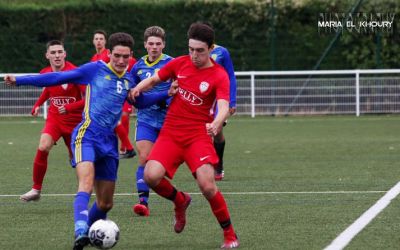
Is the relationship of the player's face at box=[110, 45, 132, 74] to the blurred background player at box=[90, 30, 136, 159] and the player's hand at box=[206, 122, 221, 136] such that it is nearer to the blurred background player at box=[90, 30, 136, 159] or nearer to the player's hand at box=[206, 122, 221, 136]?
the player's hand at box=[206, 122, 221, 136]

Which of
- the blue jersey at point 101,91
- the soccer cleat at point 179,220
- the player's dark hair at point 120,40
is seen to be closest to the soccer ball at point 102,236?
the blue jersey at point 101,91

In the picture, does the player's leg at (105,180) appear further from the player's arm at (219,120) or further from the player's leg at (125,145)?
the player's leg at (125,145)

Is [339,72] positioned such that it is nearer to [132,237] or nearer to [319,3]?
[319,3]

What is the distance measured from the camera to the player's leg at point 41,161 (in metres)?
11.3

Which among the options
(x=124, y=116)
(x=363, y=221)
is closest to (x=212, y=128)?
(x=363, y=221)

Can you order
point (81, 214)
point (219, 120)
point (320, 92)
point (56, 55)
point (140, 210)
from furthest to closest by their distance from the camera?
1. point (320, 92)
2. point (56, 55)
3. point (140, 210)
4. point (219, 120)
5. point (81, 214)

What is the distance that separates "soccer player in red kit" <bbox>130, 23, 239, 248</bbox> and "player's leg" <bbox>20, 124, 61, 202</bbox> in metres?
2.78

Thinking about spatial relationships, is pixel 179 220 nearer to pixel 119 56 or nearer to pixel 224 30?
pixel 119 56

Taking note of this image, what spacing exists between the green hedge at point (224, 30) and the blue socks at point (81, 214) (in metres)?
20.3

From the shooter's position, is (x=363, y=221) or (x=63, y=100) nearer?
(x=363, y=221)

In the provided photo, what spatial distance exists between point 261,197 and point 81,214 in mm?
3902

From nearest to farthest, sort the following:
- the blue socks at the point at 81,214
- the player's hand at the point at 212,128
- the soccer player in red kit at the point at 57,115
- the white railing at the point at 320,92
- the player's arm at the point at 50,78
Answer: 1. the blue socks at the point at 81,214
2. the player's hand at the point at 212,128
3. the player's arm at the point at 50,78
4. the soccer player in red kit at the point at 57,115
5. the white railing at the point at 320,92

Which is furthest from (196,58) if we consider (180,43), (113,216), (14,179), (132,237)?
(180,43)

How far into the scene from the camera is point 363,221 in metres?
9.56
